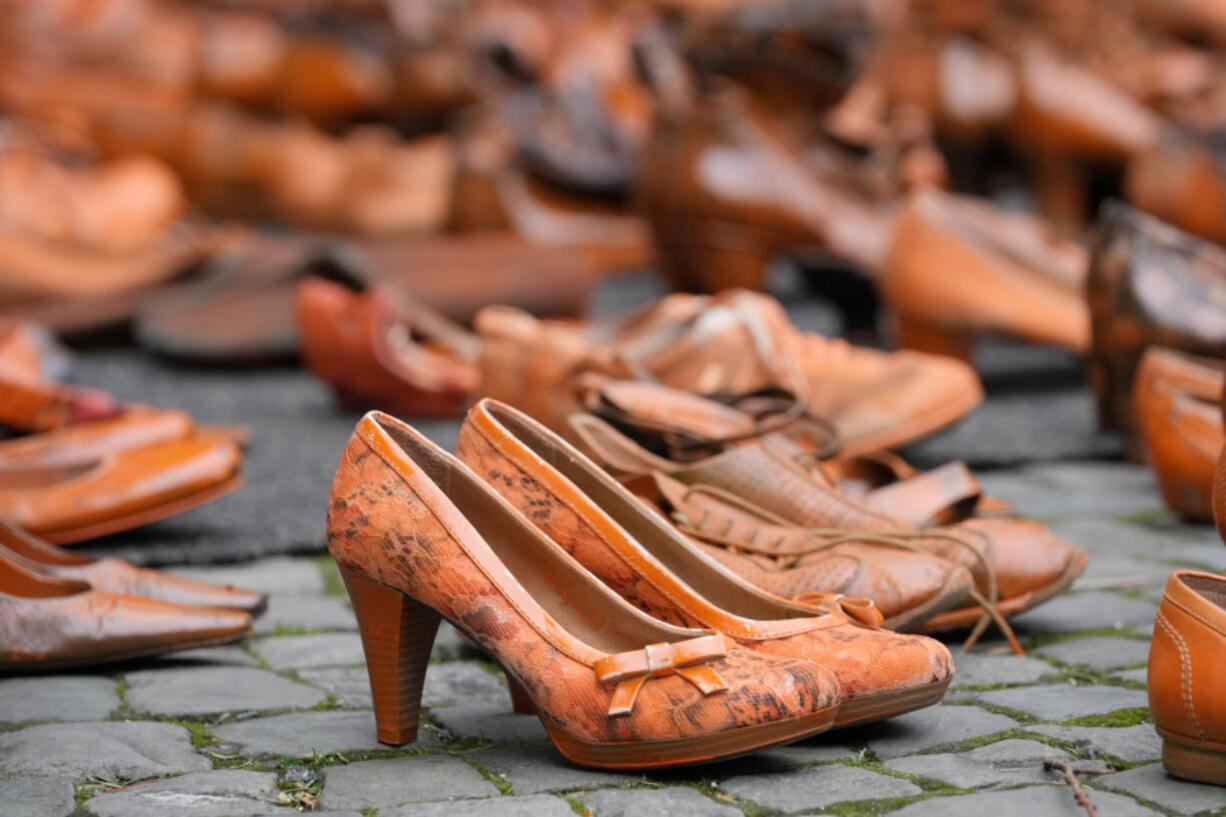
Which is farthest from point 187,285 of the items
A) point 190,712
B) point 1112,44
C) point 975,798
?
point 1112,44

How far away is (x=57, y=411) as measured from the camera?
100.0 inches

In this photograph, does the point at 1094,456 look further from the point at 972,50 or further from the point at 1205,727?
the point at 972,50

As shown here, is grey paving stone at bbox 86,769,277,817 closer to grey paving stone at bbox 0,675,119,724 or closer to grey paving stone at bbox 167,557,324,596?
grey paving stone at bbox 0,675,119,724

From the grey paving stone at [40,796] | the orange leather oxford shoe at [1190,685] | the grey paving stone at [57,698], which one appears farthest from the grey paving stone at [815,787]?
the grey paving stone at [57,698]

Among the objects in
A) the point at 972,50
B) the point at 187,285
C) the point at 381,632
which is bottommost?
the point at 187,285

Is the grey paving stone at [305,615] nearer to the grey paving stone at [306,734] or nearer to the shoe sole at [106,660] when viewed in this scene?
the shoe sole at [106,660]

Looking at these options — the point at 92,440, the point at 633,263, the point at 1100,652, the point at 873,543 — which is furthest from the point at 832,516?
the point at 633,263

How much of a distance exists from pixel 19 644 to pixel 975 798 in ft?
3.24

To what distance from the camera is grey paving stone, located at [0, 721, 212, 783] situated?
1195mm

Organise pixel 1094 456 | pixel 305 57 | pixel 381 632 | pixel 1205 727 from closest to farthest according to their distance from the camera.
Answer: pixel 1205 727 < pixel 381 632 < pixel 1094 456 < pixel 305 57

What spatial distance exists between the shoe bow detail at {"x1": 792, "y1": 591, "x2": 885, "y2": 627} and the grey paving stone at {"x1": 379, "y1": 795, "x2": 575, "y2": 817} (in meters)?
0.36

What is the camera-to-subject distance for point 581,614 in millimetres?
1335

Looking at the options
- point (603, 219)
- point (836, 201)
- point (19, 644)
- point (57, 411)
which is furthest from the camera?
point (603, 219)

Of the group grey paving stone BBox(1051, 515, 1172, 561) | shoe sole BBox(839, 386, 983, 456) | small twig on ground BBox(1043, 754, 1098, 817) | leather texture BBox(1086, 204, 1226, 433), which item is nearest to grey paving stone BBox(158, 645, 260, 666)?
small twig on ground BBox(1043, 754, 1098, 817)
